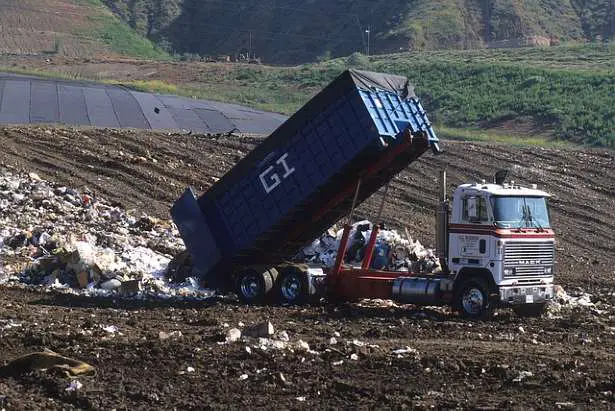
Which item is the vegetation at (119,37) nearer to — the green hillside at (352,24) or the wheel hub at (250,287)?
the green hillside at (352,24)

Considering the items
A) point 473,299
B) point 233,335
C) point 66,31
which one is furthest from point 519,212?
point 66,31

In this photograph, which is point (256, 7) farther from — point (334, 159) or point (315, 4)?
point (334, 159)

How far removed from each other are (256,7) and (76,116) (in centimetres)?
7642

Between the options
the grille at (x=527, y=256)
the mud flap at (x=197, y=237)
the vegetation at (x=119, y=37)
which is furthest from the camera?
the vegetation at (x=119, y=37)

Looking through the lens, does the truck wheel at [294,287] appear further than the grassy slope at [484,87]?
No

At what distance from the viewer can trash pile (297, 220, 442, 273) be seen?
21703 mm

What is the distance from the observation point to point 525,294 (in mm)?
18344

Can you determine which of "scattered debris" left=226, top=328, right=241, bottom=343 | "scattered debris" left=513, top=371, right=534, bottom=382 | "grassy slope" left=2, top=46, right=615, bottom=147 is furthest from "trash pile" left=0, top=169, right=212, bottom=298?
"grassy slope" left=2, top=46, right=615, bottom=147

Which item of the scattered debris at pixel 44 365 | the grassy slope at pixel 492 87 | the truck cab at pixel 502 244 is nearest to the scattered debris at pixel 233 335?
the scattered debris at pixel 44 365

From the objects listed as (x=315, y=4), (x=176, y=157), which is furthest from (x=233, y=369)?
(x=315, y=4)

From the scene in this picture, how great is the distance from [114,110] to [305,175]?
2469 centimetres

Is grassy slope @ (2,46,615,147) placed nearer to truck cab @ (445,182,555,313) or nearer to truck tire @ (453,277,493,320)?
truck cab @ (445,182,555,313)

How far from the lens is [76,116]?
3978cm

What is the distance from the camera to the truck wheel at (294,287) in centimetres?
1981
